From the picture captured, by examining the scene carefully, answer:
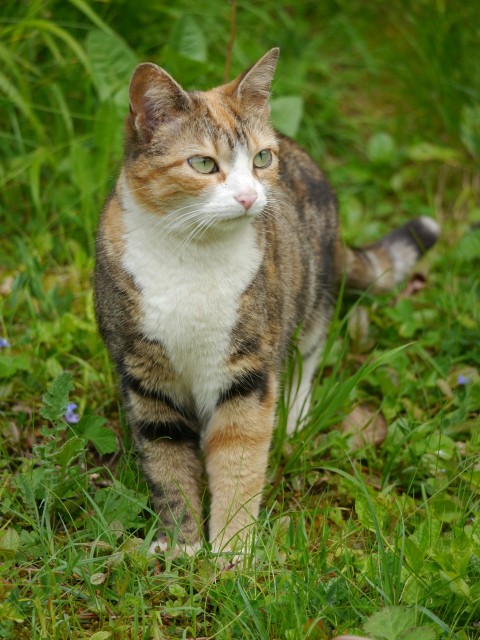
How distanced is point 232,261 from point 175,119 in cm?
48

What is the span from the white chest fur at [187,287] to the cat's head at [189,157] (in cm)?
8

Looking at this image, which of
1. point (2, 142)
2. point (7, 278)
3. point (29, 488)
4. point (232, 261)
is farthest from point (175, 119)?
point (2, 142)

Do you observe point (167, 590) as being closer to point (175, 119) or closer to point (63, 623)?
point (63, 623)

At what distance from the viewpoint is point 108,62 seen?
4297 mm

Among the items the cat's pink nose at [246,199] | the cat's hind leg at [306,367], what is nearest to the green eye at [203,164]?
the cat's pink nose at [246,199]

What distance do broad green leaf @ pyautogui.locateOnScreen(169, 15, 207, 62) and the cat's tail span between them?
130cm

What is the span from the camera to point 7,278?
4.15 m

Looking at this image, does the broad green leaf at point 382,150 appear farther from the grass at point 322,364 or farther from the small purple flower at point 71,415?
the small purple flower at point 71,415

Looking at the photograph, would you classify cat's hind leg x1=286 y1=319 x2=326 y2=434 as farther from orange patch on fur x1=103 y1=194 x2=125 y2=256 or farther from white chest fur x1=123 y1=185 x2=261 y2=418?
orange patch on fur x1=103 y1=194 x2=125 y2=256

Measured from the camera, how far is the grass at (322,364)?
2.48m

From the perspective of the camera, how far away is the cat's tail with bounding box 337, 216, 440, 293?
13.3 ft

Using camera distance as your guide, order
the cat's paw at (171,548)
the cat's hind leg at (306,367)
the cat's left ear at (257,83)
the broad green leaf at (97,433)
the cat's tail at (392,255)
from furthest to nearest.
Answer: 1. the cat's tail at (392,255)
2. the cat's hind leg at (306,367)
3. the broad green leaf at (97,433)
4. the cat's left ear at (257,83)
5. the cat's paw at (171,548)

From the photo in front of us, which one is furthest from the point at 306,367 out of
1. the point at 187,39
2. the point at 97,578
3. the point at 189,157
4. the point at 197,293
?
the point at 187,39

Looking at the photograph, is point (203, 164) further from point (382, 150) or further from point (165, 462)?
point (382, 150)
